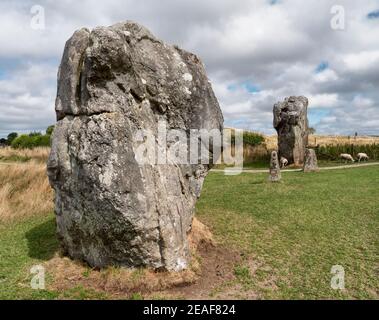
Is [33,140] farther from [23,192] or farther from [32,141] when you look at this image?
[23,192]

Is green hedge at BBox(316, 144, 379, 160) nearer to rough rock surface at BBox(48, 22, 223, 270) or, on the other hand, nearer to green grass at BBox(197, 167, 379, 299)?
green grass at BBox(197, 167, 379, 299)

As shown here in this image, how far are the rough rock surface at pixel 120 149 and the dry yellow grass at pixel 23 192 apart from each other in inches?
195

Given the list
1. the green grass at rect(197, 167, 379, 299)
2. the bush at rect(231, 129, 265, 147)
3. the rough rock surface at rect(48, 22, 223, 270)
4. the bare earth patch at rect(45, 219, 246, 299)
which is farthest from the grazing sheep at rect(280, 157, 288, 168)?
the bare earth patch at rect(45, 219, 246, 299)

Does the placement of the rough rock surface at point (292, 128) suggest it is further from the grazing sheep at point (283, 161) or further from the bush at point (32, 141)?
the bush at point (32, 141)

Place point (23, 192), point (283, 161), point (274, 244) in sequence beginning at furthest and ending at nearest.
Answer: point (283, 161) < point (23, 192) < point (274, 244)

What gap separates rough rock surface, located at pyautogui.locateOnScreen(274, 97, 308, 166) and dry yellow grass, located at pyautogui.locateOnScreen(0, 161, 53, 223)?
50.7ft

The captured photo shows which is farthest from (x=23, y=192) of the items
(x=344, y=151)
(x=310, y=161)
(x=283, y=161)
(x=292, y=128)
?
(x=344, y=151)

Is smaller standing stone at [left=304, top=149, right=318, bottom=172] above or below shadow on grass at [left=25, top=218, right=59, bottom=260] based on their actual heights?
above

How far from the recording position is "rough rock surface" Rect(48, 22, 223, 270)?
6.25 meters

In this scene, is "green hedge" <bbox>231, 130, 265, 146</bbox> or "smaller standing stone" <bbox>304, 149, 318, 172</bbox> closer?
"smaller standing stone" <bbox>304, 149, 318, 172</bbox>

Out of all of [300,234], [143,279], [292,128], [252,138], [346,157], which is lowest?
[143,279]

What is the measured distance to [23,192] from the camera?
535 inches

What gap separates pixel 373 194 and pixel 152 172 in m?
9.56

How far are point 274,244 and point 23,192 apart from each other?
921 centimetres
